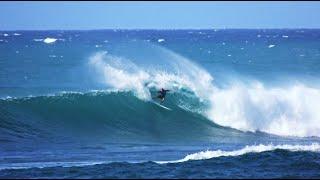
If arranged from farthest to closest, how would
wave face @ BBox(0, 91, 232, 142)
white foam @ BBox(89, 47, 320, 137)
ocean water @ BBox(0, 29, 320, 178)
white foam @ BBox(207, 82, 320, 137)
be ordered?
white foam @ BBox(89, 47, 320, 137) < white foam @ BBox(207, 82, 320, 137) < wave face @ BBox(0, 91, 232, 142) < ocean water @ BBox(0, 29, 320, 178)

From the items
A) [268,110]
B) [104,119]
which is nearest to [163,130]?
[104,119]

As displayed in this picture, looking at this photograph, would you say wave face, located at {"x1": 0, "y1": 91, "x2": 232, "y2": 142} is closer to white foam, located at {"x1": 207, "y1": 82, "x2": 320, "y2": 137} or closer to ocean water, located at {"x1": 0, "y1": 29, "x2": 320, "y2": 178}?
ocean water, located at {"x1": 0, "y1": 29, "x2": 320, "y2": 178}

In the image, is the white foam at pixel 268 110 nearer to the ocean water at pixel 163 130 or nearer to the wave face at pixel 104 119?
the ocean water at pixel 163 130

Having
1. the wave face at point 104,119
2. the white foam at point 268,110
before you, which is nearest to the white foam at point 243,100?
the white foam at point 268,110

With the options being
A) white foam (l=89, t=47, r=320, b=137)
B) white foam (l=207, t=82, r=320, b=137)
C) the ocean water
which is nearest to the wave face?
the ocean water

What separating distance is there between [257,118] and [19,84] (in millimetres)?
26580

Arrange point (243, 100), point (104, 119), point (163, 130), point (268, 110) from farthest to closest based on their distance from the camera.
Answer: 1. point (243, 100)
2. point (268, 110)
3. point (104, 119)
4. point (163, 130)

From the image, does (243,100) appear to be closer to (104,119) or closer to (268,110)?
(268,110)

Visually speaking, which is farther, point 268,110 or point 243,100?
point 243,100

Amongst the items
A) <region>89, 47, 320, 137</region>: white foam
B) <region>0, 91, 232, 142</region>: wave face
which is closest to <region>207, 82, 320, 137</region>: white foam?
<region>89, 47, 320, 137</region>: white foam

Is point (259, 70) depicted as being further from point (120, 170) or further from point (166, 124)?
point (120, 170)

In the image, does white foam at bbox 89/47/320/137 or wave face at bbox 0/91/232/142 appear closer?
wave face at bbox 0/91/232/142

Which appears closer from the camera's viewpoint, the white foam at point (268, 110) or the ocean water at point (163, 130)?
the ocean water at point (163, 130)

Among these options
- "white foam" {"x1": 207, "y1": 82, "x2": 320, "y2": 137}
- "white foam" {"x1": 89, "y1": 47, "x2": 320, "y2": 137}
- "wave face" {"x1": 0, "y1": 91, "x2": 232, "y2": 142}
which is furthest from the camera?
"white foam" {"x1": 89, "y1": 47, "x2": 320, "y2": 137}
